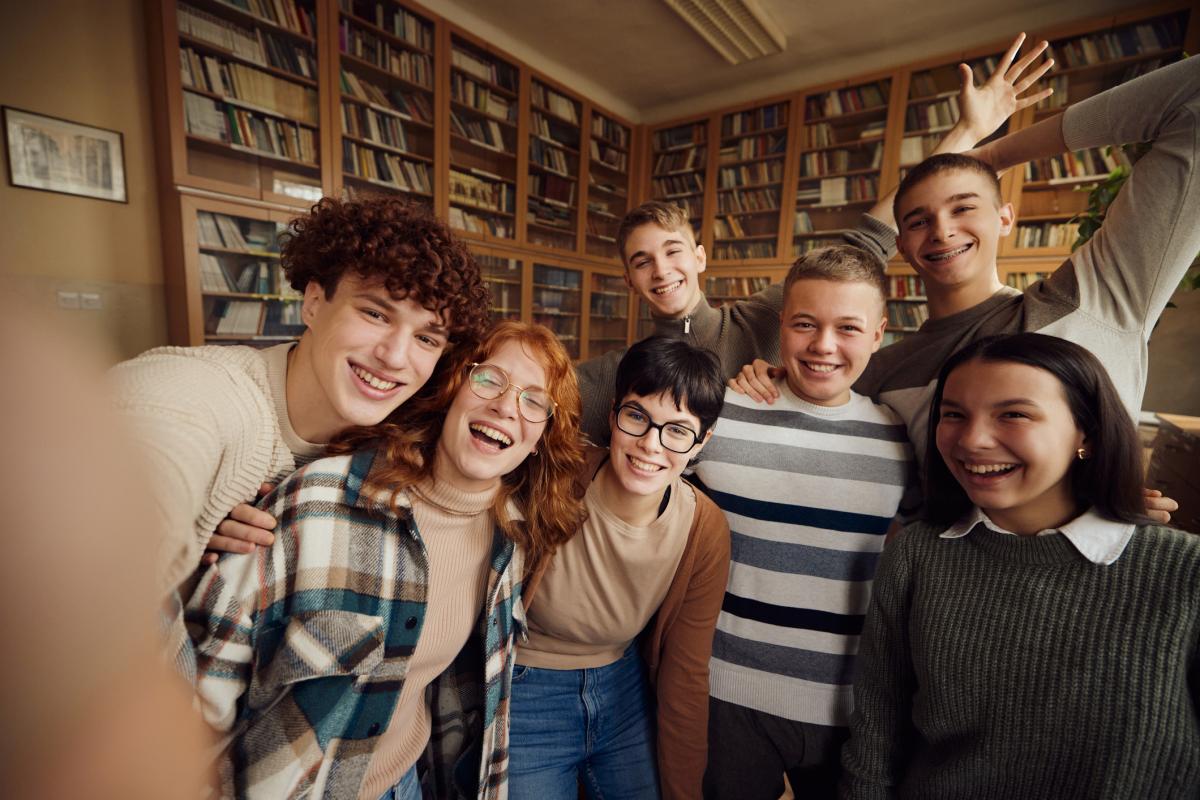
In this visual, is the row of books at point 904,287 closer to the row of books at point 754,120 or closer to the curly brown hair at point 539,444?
the row of books at point 754,120

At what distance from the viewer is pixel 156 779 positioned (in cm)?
28

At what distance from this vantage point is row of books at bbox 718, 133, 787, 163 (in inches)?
197

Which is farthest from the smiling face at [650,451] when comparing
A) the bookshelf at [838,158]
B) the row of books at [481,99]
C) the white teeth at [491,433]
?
the bookshelf at [838,158]

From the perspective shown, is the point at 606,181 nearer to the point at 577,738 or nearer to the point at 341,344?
the point at 341,344

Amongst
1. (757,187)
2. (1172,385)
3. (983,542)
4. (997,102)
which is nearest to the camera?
(983,542)

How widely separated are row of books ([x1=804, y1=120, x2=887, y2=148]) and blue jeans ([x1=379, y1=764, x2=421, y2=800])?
5642 millimetres

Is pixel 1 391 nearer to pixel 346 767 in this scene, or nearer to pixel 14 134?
pixel 346 767

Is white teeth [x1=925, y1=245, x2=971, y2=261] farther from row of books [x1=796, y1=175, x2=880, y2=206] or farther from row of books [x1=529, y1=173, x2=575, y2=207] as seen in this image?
row of books [x1=529, y1=173, x2=575, y2=207]

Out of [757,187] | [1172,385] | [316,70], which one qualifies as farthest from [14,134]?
[1172,385]

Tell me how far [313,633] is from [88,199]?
137 inches

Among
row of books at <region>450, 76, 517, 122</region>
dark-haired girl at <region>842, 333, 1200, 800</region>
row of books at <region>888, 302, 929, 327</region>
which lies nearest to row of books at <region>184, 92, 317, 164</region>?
row of books at <region>450, 76, 517, 122</region>

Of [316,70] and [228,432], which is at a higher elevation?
[316,70]

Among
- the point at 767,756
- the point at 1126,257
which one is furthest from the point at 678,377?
the point at 1126,257

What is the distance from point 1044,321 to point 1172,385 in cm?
398
